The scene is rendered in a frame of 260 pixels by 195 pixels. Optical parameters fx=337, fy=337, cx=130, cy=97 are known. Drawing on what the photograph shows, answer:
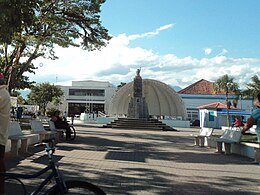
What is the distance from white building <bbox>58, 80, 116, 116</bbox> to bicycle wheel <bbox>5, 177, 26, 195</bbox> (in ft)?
258

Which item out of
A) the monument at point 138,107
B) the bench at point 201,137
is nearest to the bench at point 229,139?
the bench at point 201,137

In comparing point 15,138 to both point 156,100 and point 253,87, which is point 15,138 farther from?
point 156,100

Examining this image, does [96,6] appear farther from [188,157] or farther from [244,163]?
[244,163]

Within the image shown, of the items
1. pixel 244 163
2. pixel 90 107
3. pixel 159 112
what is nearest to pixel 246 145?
pixel 244 163

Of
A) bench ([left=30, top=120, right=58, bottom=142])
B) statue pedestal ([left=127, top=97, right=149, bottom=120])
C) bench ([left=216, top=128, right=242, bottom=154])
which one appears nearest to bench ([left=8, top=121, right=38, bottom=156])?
bench ([left=30, top=120, right=58, bottom=142])

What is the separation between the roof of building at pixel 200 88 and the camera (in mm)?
69750

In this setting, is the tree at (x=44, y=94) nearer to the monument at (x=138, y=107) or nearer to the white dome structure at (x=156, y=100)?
the white dome structure at (x=156, y=100)

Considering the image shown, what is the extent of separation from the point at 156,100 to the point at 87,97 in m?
32.4

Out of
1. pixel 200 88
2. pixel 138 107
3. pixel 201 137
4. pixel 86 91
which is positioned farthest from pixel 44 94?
pixel 201 137

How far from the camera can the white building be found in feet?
276

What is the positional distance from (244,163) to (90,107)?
74763 mm

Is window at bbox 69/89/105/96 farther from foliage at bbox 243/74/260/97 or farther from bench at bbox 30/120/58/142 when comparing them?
bench at bbox 30/120/58/142

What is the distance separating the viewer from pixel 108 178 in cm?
683

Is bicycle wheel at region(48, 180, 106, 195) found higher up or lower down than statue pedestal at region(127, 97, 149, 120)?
lower down
